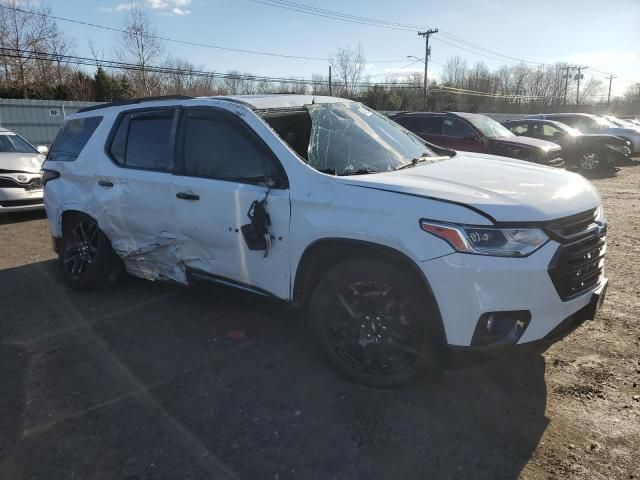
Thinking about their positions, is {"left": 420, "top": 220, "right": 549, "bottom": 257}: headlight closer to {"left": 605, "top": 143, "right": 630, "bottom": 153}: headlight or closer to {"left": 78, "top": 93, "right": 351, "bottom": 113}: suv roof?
{"left": 78, "top": 93, "right": 351, "bottom": 113}: suv roof

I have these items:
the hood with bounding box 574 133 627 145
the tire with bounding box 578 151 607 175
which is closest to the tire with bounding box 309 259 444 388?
the tire with bounding box 578 151 607 175

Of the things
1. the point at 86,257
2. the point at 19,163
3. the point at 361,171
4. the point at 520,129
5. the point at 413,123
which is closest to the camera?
the point at 361,171

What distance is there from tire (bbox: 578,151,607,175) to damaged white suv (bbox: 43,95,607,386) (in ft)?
43.7

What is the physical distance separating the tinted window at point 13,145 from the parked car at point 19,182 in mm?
119

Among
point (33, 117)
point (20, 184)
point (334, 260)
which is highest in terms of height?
point (33, 117)

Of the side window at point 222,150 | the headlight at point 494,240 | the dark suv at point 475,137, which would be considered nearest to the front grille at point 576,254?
the headlight at point 494,240

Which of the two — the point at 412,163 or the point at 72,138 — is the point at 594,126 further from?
the point at 72,138

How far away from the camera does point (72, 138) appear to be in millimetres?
5086

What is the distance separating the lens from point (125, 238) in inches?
177

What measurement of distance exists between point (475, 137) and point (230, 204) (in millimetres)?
9608

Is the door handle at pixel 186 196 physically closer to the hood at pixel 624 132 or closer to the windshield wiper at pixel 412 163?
the windshield wiper at pixel 412 163

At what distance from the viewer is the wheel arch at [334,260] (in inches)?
108

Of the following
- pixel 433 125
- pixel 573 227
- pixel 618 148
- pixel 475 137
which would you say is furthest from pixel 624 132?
pixel 573 227

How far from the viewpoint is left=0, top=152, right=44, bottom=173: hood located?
842cm
